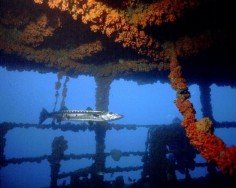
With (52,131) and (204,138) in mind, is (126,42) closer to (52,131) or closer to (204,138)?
(204,138)

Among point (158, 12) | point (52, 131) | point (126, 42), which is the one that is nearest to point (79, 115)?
point (126, 42)

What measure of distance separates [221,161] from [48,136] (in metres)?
155

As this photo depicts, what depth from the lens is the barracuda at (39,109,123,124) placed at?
7668 mm

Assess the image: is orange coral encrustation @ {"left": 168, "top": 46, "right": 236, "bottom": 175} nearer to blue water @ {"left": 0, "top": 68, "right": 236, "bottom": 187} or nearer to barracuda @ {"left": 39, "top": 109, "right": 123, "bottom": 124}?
barracuda @ {"left": 39, "top": 109, "right": 123, "bottom": 124}

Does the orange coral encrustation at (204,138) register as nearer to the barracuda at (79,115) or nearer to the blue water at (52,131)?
the barracuda at (79,115)

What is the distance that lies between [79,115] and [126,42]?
4639mm

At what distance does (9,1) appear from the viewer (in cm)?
444

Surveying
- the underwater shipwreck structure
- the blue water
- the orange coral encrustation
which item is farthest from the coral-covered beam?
the blue water

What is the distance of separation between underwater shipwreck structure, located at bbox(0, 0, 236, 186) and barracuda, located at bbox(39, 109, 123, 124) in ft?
1.43

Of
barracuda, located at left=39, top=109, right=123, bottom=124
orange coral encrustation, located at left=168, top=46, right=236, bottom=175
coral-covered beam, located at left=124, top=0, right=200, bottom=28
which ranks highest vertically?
coral-covered beam, located at left=124, top=0, right=200, bottom=28

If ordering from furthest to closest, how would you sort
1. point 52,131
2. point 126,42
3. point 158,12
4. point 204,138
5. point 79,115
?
point 52,131
point 79,115
point 126,42
point 158,12
point 204,138

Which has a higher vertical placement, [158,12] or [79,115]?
[158,12]

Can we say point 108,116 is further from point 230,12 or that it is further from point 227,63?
point 230,12

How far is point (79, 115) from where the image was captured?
855 centimetres
